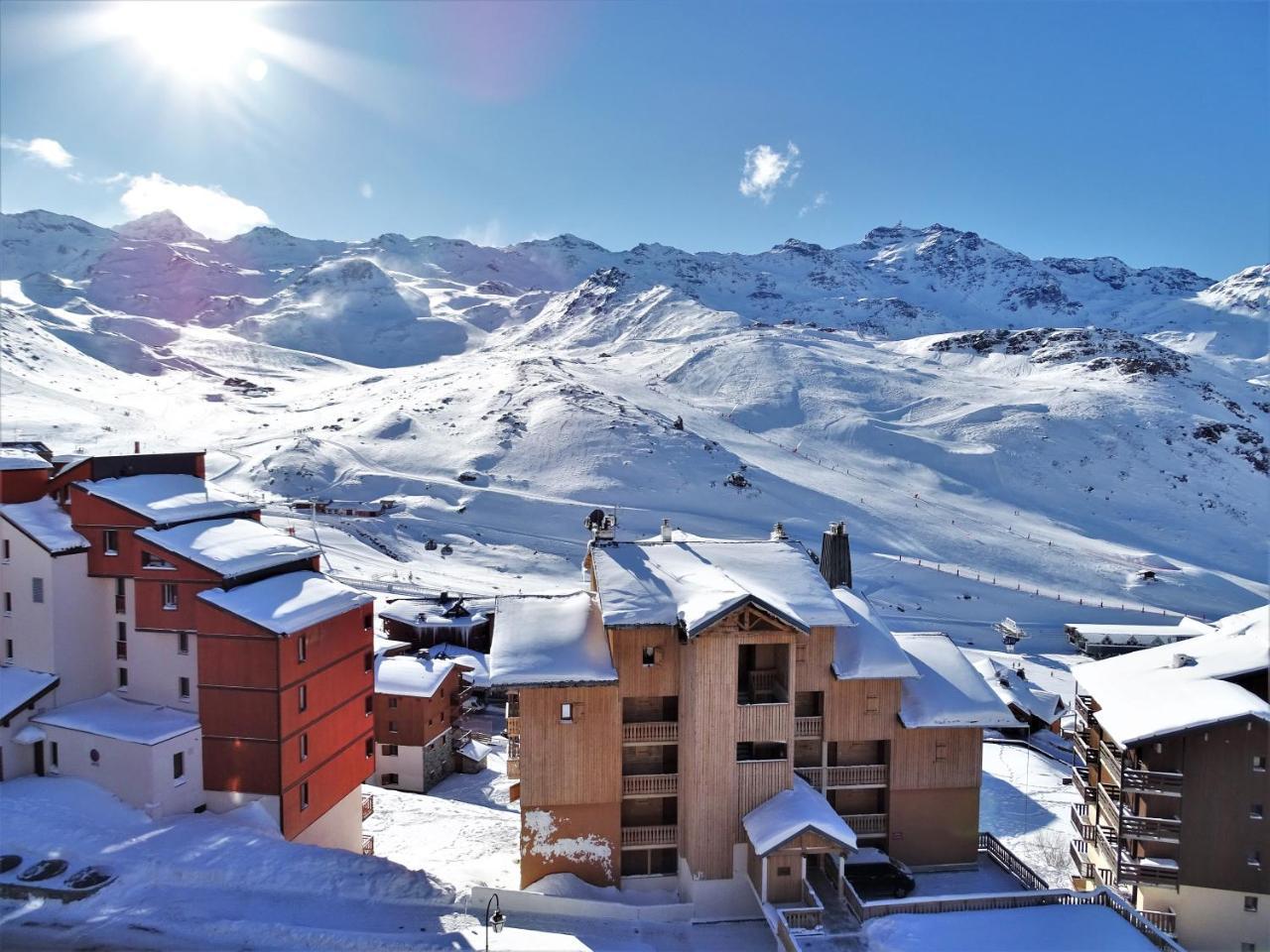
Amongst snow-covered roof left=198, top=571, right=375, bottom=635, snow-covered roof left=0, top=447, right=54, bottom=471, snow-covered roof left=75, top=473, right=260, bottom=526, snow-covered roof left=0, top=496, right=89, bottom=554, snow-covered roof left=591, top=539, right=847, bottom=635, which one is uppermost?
snow-covered roof left=0, top=447, right=54, bottom=471

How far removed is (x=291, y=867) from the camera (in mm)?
19672

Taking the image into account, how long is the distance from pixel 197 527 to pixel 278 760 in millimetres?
8113

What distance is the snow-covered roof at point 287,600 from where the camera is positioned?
861 inches

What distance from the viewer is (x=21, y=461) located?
25172 mm

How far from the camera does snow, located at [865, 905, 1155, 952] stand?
1636cm

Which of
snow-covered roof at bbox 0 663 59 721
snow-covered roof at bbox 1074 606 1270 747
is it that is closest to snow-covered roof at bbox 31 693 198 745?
snow-covered roof at bbox 0 663 59 721

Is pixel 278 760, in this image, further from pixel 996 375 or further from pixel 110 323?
pixel 110 323

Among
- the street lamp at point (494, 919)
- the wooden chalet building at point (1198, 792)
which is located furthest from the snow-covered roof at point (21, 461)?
the wooden chalet building at point (1198, 792)

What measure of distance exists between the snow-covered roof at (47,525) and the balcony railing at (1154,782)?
31966 millimetres

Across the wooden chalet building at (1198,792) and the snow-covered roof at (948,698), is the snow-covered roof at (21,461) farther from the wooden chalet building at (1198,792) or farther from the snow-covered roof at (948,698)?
the wooden chalet building at (1198,792)

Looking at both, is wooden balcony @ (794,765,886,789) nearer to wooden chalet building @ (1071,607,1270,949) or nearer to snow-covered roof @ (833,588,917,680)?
snow-covered roof @ (833,588,917,680)

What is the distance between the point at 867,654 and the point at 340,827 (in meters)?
19.1

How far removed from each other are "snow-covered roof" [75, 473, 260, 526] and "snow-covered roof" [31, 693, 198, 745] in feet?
19.7

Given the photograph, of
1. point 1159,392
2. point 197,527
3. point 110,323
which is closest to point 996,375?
point 1159,392
